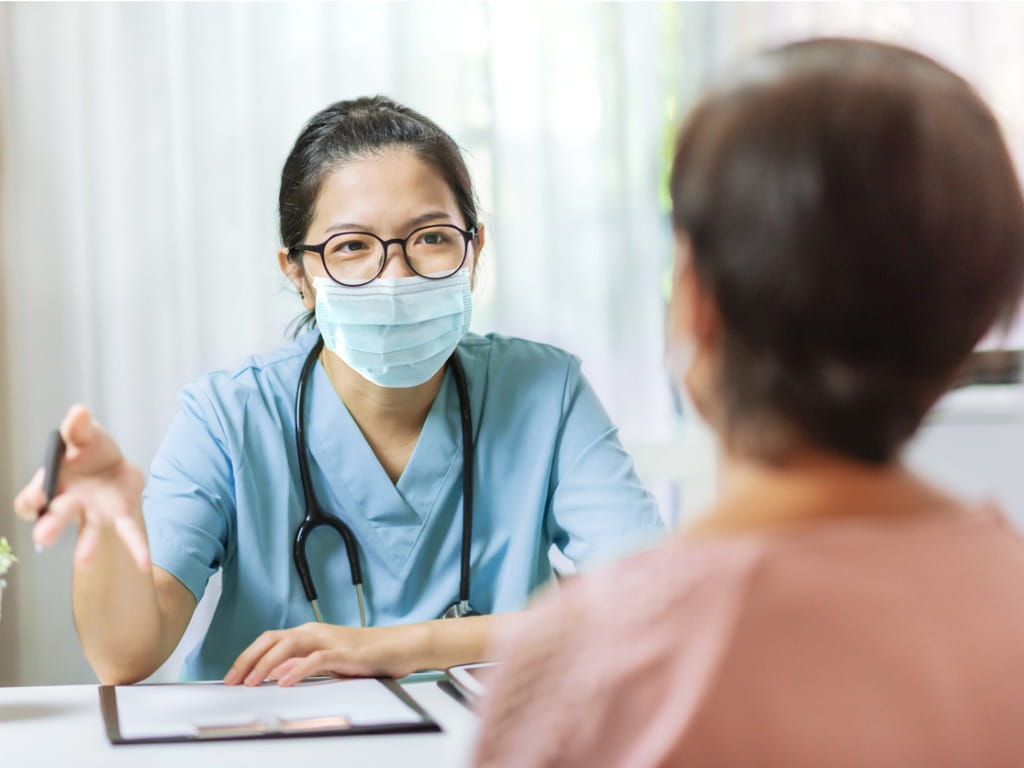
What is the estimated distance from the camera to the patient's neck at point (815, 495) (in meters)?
0.57

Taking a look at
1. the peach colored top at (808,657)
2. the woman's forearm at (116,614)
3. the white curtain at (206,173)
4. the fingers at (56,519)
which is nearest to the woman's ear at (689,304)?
the peach colored top at (808,657)

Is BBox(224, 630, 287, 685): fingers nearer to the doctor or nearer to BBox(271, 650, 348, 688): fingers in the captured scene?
BBox(271, 650, 348, 688): fingers

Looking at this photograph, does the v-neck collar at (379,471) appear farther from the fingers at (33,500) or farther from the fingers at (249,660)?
the fingers at (33,500)

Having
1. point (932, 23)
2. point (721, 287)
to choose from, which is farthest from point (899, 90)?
point (932, 23)

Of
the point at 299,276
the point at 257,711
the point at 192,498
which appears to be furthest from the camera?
the point at 299,276

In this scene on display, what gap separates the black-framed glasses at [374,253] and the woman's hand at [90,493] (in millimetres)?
440

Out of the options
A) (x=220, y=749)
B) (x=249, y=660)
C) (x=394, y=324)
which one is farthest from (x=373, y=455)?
(x=220, y=749)

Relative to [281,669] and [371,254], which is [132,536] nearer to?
[281,669]

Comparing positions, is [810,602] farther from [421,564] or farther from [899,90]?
[421,564]

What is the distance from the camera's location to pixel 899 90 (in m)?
0.54

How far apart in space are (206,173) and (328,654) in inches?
45.5

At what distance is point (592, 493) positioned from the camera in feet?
4.89

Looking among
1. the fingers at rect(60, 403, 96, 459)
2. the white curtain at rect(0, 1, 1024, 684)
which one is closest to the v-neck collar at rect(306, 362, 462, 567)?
the fingers at rect(60, 403, 96, 459)

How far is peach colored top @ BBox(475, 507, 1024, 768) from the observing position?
0.52 metres
